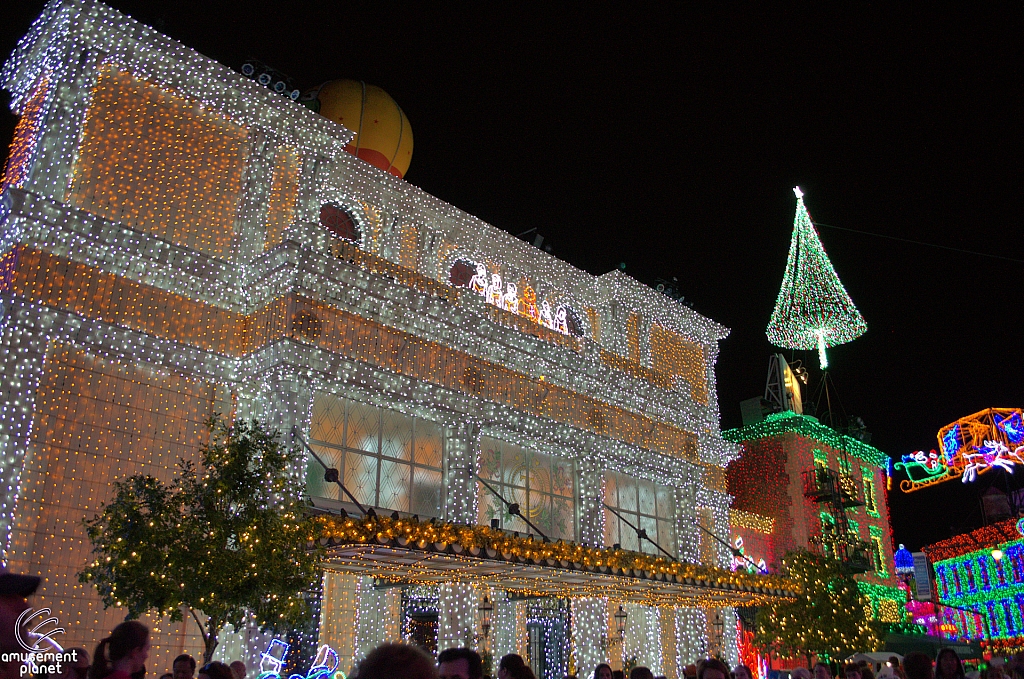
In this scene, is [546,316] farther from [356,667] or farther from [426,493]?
[356,667]

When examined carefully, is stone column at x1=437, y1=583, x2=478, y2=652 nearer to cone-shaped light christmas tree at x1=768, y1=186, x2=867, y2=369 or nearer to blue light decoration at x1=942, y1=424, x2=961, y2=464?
cone-shaped light christmas tree at x1=768, y1=186, x2=867, y2=369

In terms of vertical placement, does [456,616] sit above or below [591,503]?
below

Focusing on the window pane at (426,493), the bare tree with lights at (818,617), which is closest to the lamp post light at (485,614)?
the window pane at (426,493)

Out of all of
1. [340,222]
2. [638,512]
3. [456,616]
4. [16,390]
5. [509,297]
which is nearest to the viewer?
[16,390]

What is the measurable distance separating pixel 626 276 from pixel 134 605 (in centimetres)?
1875

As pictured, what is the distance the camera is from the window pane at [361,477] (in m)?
18.4

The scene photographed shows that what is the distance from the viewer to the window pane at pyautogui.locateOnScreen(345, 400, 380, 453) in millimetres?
18750

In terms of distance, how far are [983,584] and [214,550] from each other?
5528cm

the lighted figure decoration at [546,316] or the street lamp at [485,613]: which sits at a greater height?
the lighted figure decoration at [546,316]

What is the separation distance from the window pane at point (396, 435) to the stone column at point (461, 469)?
907 millimetres

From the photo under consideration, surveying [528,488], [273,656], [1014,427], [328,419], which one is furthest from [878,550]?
[273,656]

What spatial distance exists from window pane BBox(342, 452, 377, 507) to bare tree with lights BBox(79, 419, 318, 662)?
5.11 metres

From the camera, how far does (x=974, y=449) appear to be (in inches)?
1379

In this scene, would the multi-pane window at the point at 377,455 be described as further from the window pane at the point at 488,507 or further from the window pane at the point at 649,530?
the window pane at the point at 649,530
